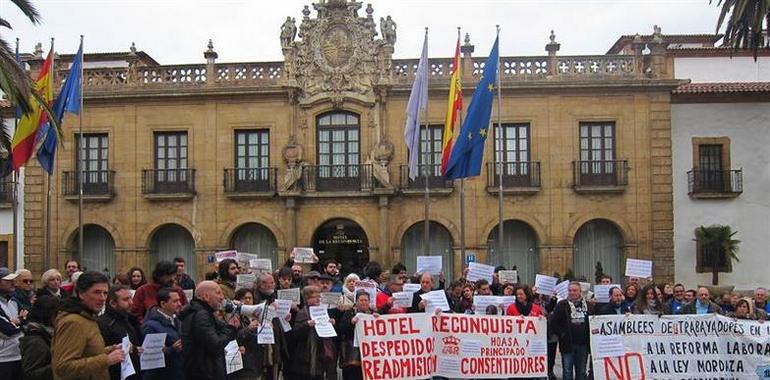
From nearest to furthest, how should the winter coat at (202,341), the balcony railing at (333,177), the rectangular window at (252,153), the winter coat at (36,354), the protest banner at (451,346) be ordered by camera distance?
the winter coat at (36,354) < the winter coat at (202,341) < the protest banner at (451,346) < the balcony railing at (333,177) < the rectangular window at (252,153)

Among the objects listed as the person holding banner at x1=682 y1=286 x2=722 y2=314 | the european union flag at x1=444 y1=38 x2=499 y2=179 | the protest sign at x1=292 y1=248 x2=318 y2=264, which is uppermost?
the european union flag at x1=444 y1=38 x2=499 y2=179

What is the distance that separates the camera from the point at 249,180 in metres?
30.9

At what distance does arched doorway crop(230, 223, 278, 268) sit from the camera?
31297 millimetres

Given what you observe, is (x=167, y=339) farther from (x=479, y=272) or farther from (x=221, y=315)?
(x=479, y=272)

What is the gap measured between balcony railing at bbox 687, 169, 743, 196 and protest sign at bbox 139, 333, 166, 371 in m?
25.3

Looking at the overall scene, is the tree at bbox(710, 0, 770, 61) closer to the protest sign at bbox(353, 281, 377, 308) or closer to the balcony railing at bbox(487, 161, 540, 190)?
the balcony railing at bbox(487, 161, 540, 190)

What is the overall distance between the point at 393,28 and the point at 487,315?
1959 cm

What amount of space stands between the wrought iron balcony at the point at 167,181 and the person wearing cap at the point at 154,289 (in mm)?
21547

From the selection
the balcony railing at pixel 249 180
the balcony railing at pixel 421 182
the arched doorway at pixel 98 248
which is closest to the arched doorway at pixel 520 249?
the balcony railing at pixel 421 182

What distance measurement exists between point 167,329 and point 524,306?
6408 millimetres

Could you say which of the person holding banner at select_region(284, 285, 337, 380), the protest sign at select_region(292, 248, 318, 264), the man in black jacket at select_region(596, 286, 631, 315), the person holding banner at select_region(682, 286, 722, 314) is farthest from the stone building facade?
the person holding banner at select_region(284, 285, 337, 380)

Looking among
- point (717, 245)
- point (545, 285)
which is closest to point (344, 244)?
point (717, 245)

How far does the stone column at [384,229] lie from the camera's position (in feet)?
98.6

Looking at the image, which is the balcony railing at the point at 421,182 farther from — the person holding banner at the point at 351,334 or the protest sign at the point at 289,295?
the protest sign at the point at 289,295
